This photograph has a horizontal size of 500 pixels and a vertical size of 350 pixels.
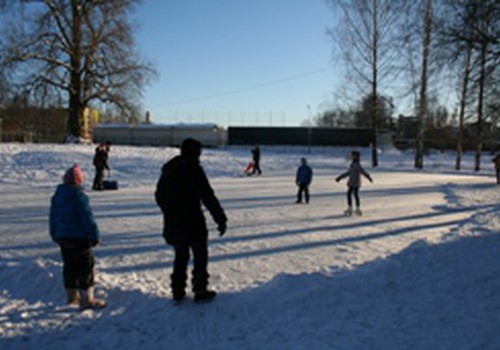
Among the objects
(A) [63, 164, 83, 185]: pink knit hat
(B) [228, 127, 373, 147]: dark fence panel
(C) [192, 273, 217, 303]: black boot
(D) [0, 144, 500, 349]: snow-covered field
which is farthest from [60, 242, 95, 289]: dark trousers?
(B) [228, 127, 373, 147]: dark fence panel

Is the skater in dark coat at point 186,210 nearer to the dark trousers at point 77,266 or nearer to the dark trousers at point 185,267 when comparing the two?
Result: the dark trousers at point 185,267

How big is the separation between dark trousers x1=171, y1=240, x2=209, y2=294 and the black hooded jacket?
92 millimetres

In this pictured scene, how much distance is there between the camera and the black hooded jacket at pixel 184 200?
434 centimetres

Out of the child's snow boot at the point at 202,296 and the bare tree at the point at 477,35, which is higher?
the bare tree at the point at 477,35

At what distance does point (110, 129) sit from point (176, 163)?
4864 cm

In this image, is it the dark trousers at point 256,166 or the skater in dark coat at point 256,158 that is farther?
the dark trousers at point 256,166

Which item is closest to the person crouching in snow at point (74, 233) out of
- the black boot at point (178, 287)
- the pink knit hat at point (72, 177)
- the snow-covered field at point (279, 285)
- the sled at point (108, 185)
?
the pink knit hat at point (72, 177)

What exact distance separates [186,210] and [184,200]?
0.36 ft

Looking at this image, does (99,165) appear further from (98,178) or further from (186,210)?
(186,210)

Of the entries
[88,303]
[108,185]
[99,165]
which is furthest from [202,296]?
[108,185]

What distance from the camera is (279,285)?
4855mm

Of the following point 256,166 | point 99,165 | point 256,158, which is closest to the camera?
point 99,165

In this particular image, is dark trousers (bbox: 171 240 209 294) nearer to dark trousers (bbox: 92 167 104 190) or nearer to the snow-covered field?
the snow-covered field

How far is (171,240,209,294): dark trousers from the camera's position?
4422mm
